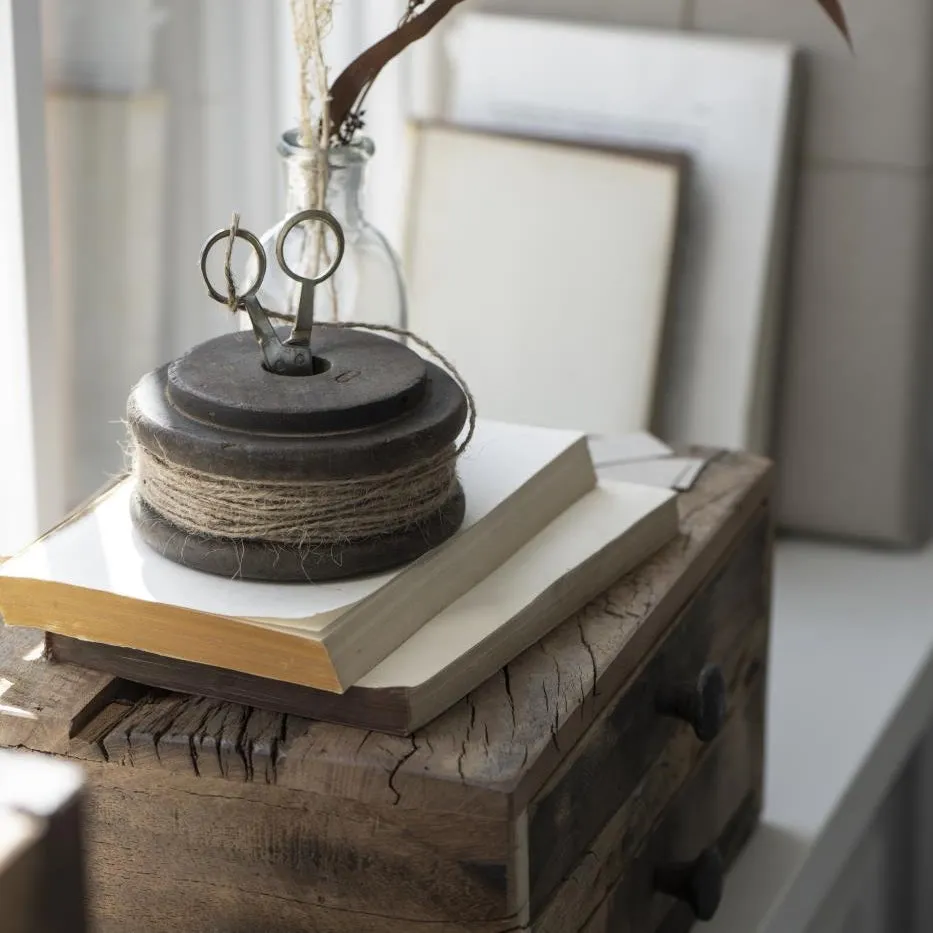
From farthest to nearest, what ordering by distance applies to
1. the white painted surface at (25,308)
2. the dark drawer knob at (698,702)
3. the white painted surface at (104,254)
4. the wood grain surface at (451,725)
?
the white painted surface at (104,254) → the white painted surface at (25,308) → the dark drawer knob at (698,702) → the wood grain surface at (451,725)

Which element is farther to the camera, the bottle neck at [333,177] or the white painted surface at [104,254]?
the white painted surface at [104,254]

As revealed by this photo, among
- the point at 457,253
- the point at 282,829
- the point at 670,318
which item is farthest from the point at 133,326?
the point at 282,829

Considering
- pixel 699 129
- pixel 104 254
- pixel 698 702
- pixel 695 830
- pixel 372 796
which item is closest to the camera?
pixel 372 796

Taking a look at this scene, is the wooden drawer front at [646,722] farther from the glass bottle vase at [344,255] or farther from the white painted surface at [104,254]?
the white painted surface at [104,254]

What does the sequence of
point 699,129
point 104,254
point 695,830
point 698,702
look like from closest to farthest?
point 698,702, point 695,830, point 104,254, point 699,129

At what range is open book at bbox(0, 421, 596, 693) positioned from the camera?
590mm

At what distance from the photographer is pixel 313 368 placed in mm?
648

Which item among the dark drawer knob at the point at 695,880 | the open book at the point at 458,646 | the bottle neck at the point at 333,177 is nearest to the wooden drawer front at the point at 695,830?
the dark drawer knob at the point at 695,880

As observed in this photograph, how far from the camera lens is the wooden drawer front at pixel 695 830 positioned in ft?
2.37

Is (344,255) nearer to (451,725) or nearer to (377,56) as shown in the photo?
(377,56)

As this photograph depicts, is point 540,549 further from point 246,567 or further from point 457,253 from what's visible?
point 457,253

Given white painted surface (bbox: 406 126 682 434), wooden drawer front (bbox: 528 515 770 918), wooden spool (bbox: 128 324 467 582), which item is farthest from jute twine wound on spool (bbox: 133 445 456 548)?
white painted surface (bbox: 406 126 682 434)

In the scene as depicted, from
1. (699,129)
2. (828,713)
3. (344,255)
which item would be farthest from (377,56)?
(828,713)

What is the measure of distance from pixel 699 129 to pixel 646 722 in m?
0.58
